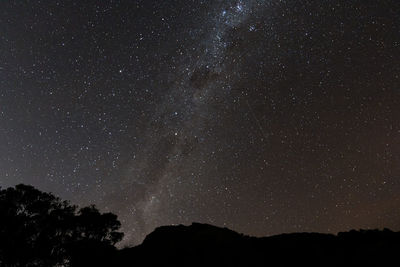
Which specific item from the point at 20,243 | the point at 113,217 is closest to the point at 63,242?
the point at 20,243

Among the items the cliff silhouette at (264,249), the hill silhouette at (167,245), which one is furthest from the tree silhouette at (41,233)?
the cliff silhouette at (264,249)

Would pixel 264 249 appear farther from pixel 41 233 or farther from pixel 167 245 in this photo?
pixel 41 233

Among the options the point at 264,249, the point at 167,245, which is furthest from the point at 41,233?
the point at 264,249

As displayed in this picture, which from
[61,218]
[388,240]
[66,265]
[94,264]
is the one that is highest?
[61,218]

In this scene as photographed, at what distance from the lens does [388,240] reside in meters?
16.6

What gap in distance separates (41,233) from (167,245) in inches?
420

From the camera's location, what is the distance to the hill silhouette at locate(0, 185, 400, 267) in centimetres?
1700

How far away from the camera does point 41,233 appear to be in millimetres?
24453

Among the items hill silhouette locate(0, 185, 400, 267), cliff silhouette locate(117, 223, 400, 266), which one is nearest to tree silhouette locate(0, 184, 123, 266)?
hill silhouette locate(0, 185, 400, 267)

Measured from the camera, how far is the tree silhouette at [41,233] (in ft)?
73.3

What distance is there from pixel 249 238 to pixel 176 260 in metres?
4.67

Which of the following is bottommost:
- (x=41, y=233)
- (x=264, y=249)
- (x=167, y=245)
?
(x=264, y=249)

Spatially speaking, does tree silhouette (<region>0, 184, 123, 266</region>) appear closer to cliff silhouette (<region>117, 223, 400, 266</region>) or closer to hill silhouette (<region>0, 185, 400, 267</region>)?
hill silhouette (<region>0, 185, 400, 267</region>)

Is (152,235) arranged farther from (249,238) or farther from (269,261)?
(269,261)
